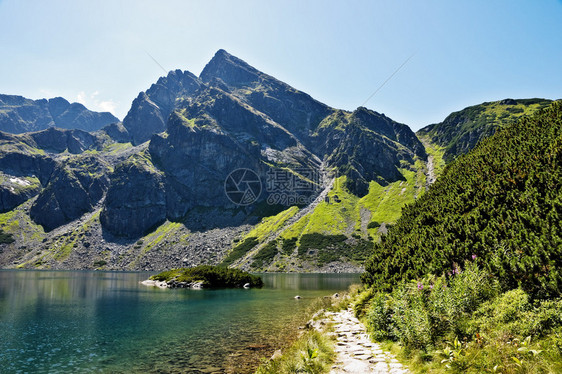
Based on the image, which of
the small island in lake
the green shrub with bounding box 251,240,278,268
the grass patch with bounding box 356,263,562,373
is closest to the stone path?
the grass patch with bounding box 356,263,562,373

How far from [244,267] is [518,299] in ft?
578

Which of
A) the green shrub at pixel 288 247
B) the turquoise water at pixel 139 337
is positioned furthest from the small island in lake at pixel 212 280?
the green shrub at pixel 288 247

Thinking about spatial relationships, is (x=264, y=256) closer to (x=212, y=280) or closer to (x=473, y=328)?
(x=212, y=280)

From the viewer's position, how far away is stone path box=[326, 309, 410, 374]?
42.6ft

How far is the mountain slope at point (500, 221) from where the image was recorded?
13984 millimetres

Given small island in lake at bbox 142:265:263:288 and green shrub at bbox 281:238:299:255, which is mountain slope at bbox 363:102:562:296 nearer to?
small island in lake at bbox 142:265:263:288

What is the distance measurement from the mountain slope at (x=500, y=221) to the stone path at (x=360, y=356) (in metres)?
6.36

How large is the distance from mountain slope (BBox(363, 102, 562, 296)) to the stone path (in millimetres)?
6361

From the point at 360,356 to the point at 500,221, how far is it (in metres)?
12.6

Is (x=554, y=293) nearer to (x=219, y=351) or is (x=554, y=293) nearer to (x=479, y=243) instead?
(x=479, y=243)

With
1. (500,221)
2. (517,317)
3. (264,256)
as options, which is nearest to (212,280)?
(500,221)

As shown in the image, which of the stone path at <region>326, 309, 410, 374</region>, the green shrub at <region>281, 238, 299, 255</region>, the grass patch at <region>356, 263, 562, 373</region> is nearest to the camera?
the grass patch at <region>356, 263, 562, 373</region>

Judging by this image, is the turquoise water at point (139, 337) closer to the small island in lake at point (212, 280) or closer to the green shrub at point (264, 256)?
the small island in lake at point (212, 280)

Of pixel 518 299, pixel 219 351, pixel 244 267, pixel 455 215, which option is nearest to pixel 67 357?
pixel 219 351
